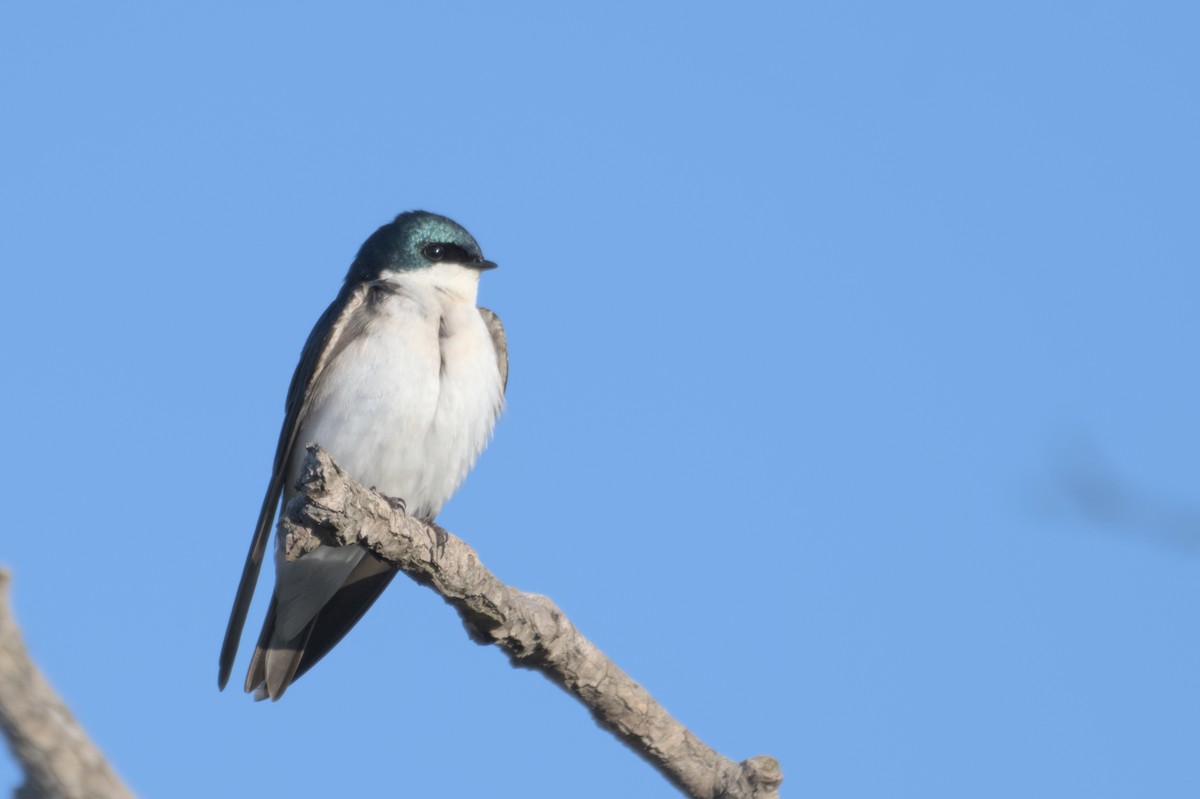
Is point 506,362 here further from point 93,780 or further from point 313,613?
point 93,780

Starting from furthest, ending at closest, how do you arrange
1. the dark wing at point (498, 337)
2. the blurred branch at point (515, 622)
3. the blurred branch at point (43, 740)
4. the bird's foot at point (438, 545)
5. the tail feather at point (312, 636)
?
the dark wing at point (498, 337), the tail feather at point (312, 636), the bird's foot at point (438, 545), the blurred branch at point (515, 622), the blurred branch at point (43, 740)

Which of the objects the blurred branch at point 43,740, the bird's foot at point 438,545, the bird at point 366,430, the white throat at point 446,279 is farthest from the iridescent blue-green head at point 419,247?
the blurred branch at point 43,740

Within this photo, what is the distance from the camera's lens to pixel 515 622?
199 inches

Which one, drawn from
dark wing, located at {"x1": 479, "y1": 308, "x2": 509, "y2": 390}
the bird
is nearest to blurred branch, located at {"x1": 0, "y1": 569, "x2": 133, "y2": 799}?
the bird

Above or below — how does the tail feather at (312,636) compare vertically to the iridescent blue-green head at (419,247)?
below

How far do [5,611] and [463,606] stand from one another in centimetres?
300

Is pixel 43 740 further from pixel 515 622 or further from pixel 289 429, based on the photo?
pixel 289 429

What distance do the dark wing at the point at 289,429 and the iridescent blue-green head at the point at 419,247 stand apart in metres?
0.53

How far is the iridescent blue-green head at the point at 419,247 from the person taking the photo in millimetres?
7789

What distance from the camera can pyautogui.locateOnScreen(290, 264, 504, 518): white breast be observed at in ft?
22.1

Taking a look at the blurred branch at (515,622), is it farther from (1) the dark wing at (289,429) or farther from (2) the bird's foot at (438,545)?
(1) the dark wing at (289,429)

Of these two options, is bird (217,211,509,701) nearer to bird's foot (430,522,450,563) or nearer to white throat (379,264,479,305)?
white throat (379,264,479,305)

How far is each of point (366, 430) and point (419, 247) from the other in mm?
1379

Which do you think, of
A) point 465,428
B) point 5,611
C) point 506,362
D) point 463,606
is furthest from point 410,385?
point 5,611
